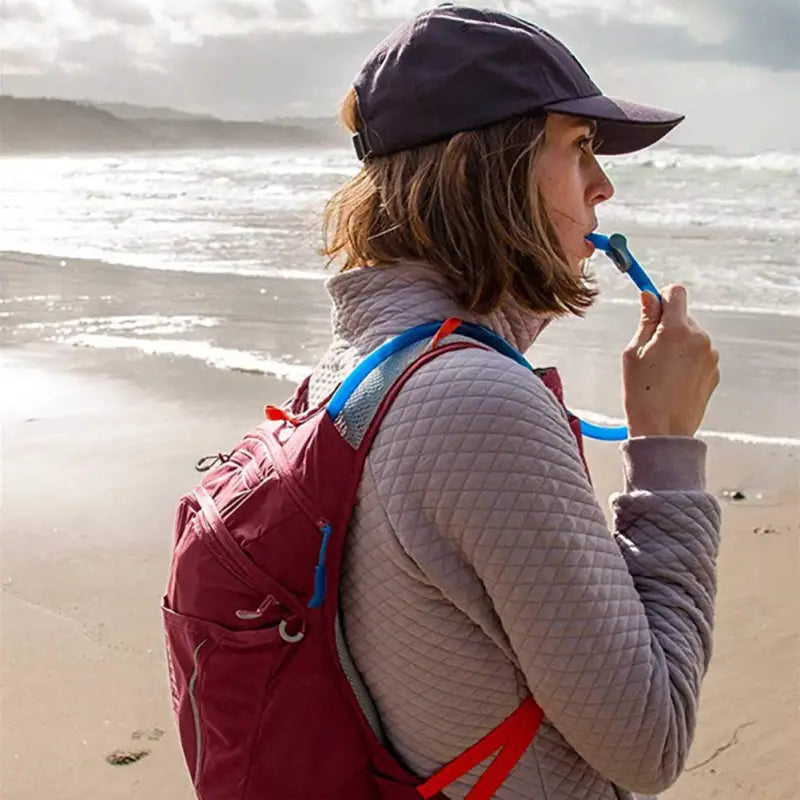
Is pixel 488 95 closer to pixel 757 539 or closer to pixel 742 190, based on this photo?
pixel 757 539

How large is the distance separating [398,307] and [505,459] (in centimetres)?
30

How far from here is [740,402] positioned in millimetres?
6703

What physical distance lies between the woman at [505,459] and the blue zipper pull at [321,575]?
0.11 feet

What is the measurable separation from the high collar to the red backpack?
0.06m

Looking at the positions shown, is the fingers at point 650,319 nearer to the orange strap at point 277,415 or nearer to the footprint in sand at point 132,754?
the orange strap at point 277,415

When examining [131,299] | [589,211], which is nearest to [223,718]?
[589,211]

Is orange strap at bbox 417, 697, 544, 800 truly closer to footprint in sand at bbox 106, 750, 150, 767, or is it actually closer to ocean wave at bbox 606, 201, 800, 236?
footprint in sand at bbox 106, 750, 150, 767

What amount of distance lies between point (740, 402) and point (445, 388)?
5.68 meters

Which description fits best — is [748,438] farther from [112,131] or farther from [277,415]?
[112,131]

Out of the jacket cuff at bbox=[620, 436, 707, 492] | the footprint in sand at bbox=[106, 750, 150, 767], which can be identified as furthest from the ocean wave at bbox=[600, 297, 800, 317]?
the jacket cuff at bbox=[620, 436, 707, 492]

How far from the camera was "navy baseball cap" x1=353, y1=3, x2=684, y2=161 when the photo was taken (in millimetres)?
1521

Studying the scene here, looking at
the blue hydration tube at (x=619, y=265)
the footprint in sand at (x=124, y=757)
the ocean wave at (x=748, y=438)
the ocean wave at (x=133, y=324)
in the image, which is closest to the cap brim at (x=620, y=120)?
the blue hydration tube at (x=619, y=265)

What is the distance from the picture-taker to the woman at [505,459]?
134 centimetres

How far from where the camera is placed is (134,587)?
14.2 feet
